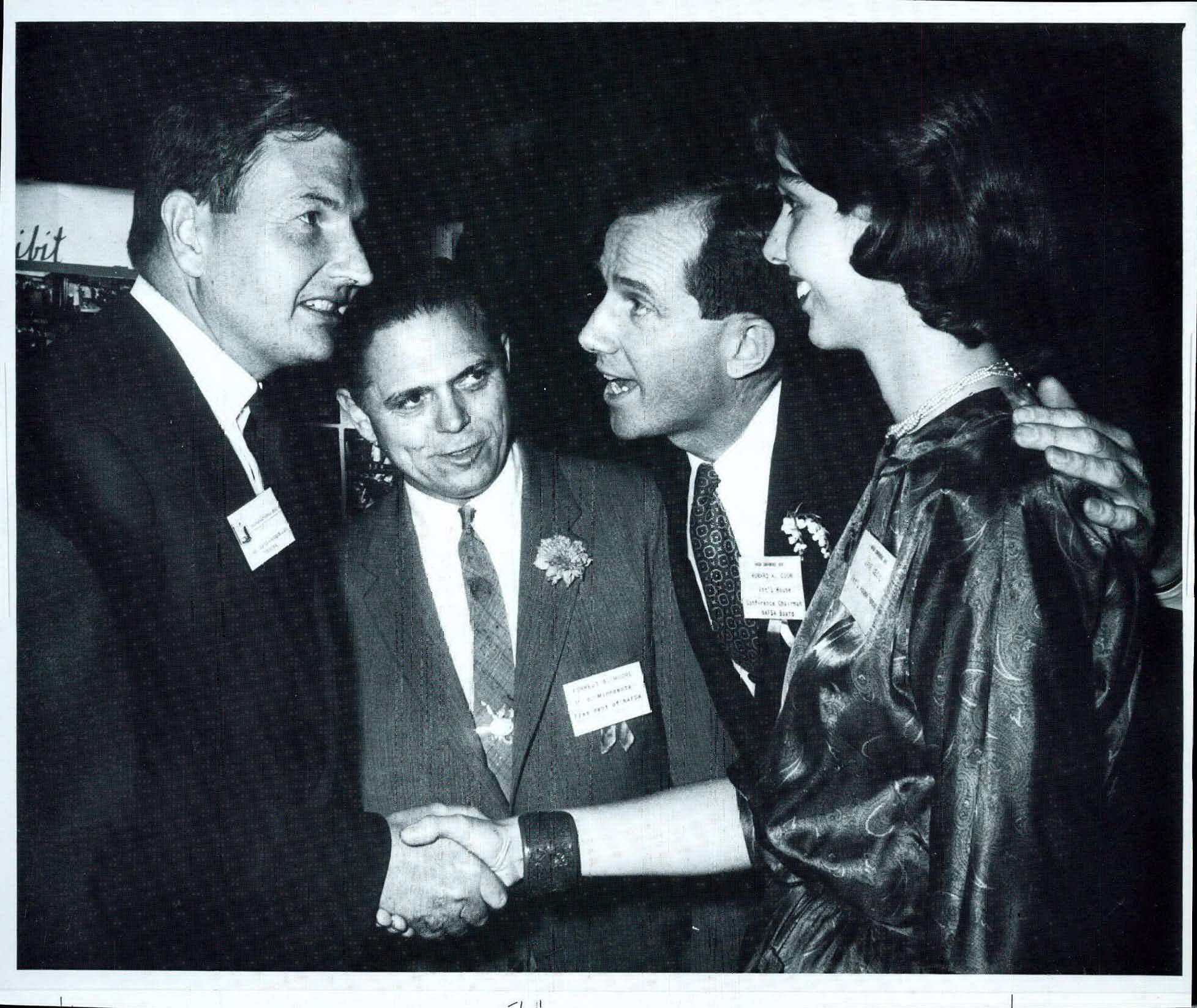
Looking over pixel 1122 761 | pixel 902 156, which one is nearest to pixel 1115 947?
pixel 1122 761

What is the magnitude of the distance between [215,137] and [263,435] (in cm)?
58

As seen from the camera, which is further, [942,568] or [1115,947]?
[1115,947]

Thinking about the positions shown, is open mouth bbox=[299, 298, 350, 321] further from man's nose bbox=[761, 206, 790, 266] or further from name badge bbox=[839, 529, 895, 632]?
name badge bbox=[839, 529, 895, 632]

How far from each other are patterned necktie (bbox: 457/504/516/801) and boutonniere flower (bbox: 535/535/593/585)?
0.10 m

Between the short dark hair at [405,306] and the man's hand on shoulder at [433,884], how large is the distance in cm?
86

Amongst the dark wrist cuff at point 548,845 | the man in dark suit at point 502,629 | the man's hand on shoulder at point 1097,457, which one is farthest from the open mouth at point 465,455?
the man's hand on shoulder at point 1097,457

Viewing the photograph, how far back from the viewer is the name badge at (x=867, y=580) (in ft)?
6.39

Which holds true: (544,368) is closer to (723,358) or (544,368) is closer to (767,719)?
(723,358)

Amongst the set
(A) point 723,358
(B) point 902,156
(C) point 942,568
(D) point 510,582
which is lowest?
(C) point 942,568

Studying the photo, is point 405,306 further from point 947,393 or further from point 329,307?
point 947,393

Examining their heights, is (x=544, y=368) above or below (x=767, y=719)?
above

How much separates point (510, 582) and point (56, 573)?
897mm

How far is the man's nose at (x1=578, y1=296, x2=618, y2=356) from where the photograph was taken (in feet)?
6.49

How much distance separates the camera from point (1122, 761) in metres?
2.04
